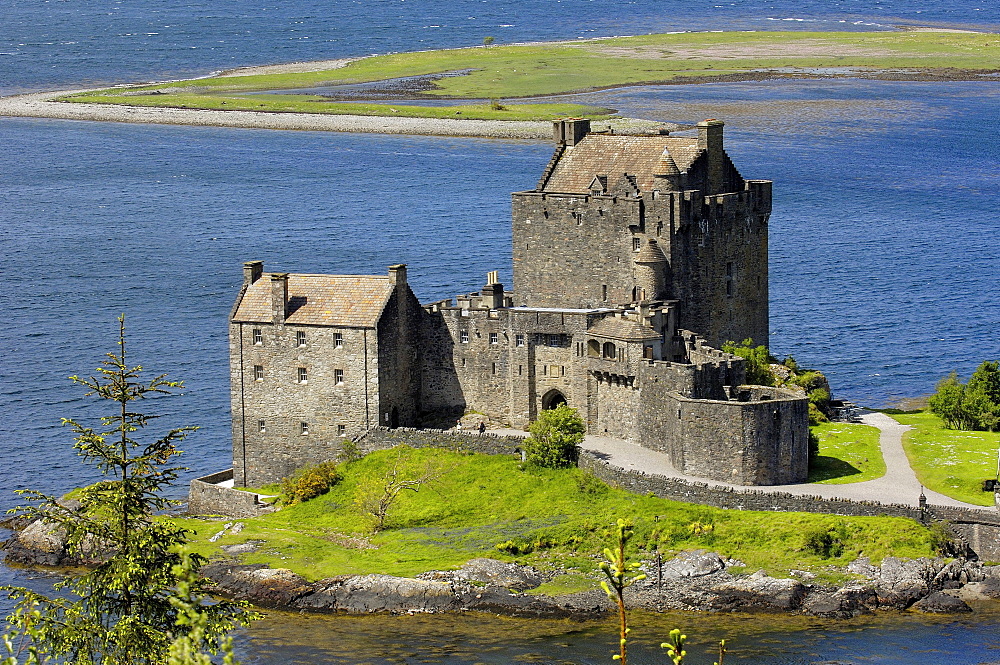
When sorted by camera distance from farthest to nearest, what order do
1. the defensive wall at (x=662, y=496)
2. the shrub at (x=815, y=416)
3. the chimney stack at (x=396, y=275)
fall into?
the shrub at (x=815, y=416)
the chimney stack at (x=396, y=275)
the defensive wall at (x=662, y=496)

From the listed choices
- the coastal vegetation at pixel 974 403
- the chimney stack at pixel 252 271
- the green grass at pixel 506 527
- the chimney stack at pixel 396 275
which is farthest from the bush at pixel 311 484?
the coastal vegetation at pixel 974 403

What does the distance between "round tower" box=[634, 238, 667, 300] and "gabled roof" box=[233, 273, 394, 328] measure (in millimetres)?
11474

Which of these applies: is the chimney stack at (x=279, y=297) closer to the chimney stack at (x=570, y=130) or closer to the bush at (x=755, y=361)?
the chimney stack at (x=570, y=130)

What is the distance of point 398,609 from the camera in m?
70.3

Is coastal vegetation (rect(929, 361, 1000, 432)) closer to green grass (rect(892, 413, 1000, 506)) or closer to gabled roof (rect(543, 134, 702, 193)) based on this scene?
green grass (rect(892, 413, 1000, 506))

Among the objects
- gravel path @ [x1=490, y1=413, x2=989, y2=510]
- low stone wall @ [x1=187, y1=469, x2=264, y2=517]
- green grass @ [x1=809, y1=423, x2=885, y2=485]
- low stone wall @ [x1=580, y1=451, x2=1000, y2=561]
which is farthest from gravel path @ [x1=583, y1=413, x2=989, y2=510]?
low stone wall @ [x1=187, y1=469, x2=264, y2=517]

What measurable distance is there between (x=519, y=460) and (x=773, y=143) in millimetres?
114201

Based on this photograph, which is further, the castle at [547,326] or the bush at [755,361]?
the bush at [755,361]

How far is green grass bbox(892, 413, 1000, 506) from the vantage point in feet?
242

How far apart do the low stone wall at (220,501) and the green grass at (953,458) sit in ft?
95.6

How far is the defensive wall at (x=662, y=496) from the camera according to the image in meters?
70.8

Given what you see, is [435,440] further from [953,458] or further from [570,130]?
[953,458]

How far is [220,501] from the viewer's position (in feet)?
272

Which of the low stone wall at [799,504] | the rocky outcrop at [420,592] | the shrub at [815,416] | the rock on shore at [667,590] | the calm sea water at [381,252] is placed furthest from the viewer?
the calm sea water at [381,252]
